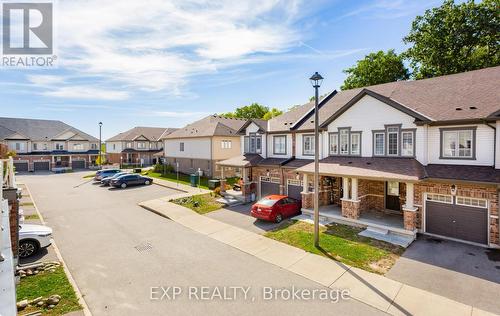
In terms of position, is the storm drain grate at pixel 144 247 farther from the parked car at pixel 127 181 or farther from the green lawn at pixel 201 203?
the parked car at pixel 127 181

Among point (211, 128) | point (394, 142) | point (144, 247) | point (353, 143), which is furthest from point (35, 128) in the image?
point (394, 142)

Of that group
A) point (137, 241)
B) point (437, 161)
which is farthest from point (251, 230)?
point (437, 161)

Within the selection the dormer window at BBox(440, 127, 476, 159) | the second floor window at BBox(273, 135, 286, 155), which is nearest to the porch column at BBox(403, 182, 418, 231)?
the dormer window at BBox(440, 127, 476, 159)

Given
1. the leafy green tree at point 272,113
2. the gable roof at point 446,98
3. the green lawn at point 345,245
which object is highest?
the leafy green tree at point 272,113

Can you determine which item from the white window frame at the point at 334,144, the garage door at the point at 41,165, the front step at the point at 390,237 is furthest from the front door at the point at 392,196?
the garage door at the point at 41,165

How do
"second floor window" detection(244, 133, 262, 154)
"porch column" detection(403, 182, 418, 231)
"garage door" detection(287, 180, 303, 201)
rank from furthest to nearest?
"second floor window" detection(244, 133, 262, 154)
"garage door" detection(287, 180, 303, 201)
"porch column" detection(403, 182, 418, 231)

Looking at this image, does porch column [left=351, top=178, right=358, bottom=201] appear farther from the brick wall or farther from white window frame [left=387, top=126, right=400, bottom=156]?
the brick wall
